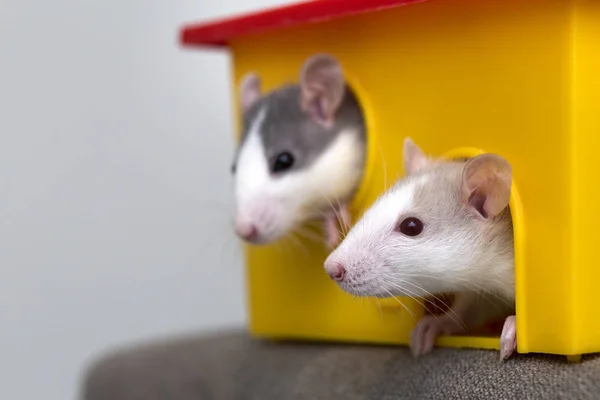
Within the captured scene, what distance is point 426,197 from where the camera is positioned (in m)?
1.89

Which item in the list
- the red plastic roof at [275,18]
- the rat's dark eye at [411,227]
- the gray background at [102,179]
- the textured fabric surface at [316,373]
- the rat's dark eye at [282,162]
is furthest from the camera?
the gray background at [102,179]

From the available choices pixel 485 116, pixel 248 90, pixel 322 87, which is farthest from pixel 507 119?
pixel 248 90

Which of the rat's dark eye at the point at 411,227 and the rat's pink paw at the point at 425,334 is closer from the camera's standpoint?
the rat's dark eye at the point at 411,227

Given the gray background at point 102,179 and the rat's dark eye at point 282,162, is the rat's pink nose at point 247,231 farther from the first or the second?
the gray background at point 102,179

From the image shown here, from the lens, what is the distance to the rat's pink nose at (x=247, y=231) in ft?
7.22

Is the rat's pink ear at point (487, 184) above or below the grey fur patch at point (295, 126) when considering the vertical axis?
below

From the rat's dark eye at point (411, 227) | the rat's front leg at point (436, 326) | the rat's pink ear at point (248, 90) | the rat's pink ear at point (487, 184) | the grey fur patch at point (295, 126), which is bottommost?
the rat's front leg at point (436, 326)

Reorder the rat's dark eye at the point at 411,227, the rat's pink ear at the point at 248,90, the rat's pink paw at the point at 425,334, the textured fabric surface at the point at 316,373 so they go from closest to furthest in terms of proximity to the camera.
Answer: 1. the textured fabric surface at the point at 316,373
2. the rat's dark eye at the point at 411,227
3. the rat's pink paw at the point at 425,334
4. the rat's pink ear at the point at 248,90

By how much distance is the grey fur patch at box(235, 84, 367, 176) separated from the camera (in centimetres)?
229

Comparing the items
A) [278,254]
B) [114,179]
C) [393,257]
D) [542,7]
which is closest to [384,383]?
[393,257]

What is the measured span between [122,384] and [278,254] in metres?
0.59

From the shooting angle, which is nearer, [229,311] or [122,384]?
[122,384]

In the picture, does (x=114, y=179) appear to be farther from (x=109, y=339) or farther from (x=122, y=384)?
(x=122, y=384)

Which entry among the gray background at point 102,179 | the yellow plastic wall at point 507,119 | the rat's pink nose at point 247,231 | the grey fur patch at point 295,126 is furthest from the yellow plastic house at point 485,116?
the gray background at point 102,179
